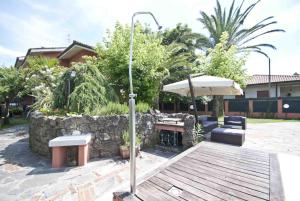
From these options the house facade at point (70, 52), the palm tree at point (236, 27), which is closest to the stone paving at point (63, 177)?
the house facade at point (70, 52)

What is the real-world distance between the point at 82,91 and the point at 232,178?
579 centimetres

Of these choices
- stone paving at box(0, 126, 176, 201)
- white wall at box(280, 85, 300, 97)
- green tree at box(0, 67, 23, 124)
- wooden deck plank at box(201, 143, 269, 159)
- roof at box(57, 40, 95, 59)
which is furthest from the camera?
white wall at box(280, 85, 300, 97)

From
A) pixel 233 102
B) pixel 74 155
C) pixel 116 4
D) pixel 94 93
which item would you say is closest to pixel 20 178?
pixel 74 155

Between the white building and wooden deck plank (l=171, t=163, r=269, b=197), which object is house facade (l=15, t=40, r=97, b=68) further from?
the white building

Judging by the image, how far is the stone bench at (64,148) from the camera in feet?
16.7

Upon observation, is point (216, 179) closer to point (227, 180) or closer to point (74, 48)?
point (227, 180)

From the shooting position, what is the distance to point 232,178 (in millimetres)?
3512

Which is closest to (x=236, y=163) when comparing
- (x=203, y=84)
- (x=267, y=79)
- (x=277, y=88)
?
(x=203, y=84)

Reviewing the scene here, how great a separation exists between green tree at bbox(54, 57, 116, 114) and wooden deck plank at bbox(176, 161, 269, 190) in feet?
13.9

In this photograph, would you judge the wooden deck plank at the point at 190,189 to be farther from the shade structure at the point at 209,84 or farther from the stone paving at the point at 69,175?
the shade structure at the point at 209,84

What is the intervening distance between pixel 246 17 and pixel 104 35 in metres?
12.6

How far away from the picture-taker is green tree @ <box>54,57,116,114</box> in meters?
6.72

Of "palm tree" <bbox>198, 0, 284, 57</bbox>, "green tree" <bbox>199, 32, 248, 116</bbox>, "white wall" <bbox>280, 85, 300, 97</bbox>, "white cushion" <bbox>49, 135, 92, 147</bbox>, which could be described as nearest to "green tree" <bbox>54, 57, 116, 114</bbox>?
"white cushion" <bbox>49, 135, 92, 147</bbox>

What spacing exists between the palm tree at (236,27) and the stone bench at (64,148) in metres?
14.9
